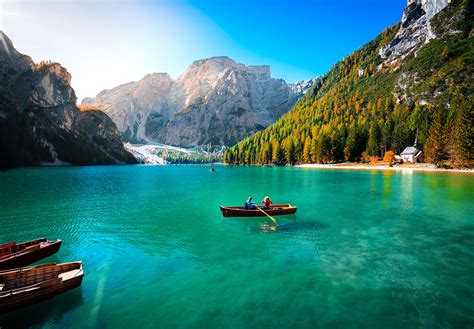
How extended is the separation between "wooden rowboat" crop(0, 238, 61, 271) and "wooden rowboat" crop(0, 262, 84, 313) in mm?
4031

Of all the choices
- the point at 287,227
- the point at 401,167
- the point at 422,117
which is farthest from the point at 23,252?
the point at 422,117

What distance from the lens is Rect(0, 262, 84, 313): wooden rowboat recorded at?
46.8 ft

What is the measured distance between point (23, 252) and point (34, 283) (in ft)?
19.6

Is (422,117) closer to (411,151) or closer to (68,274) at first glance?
(411,151)

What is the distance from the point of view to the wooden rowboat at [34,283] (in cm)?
1427

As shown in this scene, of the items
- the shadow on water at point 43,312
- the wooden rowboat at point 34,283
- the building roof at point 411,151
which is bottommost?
the shadow on water at point 43,312

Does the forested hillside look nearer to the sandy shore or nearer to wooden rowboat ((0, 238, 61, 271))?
the sandy shore

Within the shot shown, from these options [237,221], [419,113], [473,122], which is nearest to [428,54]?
[419,113]

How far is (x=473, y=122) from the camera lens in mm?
91750

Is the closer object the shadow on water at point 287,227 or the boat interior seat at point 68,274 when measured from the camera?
the boat interior seat at point 68,274

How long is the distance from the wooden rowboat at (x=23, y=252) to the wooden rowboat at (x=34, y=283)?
13.2 ft

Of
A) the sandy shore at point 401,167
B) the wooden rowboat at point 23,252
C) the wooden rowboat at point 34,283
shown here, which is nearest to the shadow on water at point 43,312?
the wooden rowboat at point 34,283

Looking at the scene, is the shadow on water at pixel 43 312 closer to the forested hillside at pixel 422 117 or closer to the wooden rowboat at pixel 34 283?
the wooden rowboat at pixel 34 283

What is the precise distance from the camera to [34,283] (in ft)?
52.1
